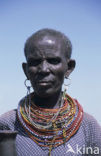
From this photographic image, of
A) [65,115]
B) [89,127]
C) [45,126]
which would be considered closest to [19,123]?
[45,126]

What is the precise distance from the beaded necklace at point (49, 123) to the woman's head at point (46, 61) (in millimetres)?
213

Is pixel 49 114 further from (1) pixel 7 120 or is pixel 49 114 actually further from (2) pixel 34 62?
(2) pixel 34 62

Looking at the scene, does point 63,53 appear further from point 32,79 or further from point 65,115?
point 65,115

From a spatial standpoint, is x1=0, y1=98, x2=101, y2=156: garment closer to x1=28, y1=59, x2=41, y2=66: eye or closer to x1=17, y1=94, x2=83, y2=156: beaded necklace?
x1=17, y1=94, x2=83, y2=156: beaded necklace

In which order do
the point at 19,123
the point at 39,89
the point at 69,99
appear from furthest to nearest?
the point at 69,99, the point at 19,123, the point at 39,89

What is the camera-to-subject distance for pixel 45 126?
8.67ft

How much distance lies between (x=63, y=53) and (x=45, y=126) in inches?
27.7

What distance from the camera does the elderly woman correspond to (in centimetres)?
257

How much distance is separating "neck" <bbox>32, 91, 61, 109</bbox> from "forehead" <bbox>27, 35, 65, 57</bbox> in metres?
0.41

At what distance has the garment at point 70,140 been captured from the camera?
2604mm

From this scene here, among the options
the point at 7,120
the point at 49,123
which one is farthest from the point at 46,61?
the point at 7,120

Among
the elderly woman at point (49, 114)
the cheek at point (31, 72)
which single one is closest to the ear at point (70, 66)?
the elderly woman at point (49, 114)

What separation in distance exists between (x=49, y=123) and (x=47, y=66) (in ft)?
1.79

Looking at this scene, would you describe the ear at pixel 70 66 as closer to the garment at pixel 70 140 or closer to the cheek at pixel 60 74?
the cheek at pixel 60 74
